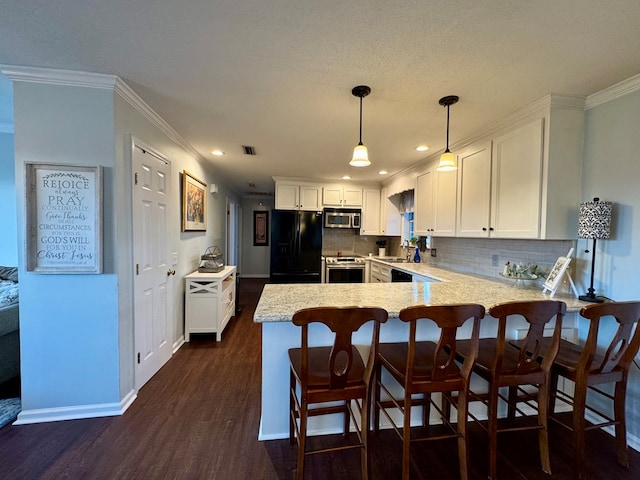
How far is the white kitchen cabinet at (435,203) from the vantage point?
10.2ft

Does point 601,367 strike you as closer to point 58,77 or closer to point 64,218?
point 64,218

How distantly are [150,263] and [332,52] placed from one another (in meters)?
2.18

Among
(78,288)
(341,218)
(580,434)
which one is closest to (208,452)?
(78,288)

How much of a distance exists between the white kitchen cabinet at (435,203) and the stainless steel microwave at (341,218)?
1469 millimetres

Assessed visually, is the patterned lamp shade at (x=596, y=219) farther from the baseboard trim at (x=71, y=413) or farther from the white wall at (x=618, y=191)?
the baseboard trim at (x=71, y=413)

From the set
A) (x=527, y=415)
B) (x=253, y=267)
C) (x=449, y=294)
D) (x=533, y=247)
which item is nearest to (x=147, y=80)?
(x=449, y=294)

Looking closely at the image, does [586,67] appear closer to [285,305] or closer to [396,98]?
[396,98]

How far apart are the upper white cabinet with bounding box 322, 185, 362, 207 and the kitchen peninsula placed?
3096 millimetres

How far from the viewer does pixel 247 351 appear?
3066 millimetres

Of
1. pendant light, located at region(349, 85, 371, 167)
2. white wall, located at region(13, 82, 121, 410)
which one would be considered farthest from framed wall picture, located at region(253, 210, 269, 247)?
pendant light, located at region(349, 85, 371, 167)

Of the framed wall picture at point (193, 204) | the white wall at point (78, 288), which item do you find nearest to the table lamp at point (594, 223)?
the white wall at point (78, 288)

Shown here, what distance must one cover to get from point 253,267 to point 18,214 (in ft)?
19.0

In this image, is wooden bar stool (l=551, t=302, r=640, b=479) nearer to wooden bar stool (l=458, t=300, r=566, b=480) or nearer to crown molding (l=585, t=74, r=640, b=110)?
wooden bar stool (l=458, t=300, r=566, b=480)

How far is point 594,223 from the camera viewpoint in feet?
6.06
